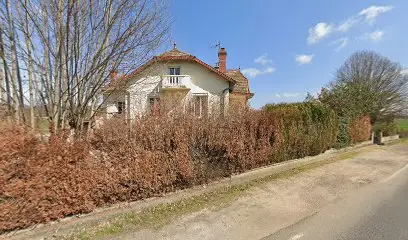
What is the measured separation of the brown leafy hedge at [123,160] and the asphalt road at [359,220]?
8.12 ft

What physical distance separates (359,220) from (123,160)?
4347 millimetres

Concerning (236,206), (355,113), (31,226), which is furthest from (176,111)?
(355,113)

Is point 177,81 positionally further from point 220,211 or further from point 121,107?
point 220,211

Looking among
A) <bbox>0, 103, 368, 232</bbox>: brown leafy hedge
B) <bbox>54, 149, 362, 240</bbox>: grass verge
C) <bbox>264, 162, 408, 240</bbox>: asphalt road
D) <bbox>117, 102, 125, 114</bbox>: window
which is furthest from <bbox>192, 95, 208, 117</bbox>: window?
<bbox>264, 162, 408, 240</bbox>: asphalt road

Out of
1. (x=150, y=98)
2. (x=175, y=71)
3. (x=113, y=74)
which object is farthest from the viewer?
(x=175, y=71)

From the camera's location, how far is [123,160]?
15.9 ft

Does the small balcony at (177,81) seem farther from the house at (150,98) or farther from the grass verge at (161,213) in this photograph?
the grass verge at (161,213)

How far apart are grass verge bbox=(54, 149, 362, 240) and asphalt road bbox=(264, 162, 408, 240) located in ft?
5.31

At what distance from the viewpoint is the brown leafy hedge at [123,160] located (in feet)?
11.9

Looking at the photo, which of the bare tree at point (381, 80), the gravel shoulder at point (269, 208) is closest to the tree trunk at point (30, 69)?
the gravel shoulder at point (269, 208)

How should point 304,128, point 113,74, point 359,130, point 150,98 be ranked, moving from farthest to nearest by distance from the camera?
point 359,130 < point 304,128 < point 150,98 < point 113,74

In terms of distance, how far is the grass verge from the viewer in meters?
3.98

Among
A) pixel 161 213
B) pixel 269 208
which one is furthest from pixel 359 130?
pixel 161 213

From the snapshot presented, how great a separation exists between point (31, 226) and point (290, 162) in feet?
24.0
